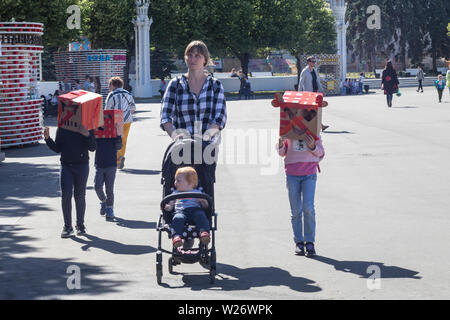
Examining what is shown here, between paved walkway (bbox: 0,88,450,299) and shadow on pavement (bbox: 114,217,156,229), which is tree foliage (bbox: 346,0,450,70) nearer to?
paved walkway (bbox: 0,88,450,299)

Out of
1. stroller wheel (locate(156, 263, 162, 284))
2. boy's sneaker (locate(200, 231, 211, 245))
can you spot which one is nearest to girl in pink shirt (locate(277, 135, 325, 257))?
boy's sneaker (locate(200, 231, 211, 245))

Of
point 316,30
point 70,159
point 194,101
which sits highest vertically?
point 316,30

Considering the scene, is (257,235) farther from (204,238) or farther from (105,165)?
(105,165)

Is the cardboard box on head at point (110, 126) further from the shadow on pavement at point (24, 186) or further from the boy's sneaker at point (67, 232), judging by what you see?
the boy's sneaker at point (67, 232)

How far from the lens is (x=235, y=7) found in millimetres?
65750

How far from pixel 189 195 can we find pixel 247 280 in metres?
0.90

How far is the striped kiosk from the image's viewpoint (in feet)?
68.3

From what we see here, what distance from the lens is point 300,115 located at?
7.76m

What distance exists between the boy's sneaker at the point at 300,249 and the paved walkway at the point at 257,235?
0.08m

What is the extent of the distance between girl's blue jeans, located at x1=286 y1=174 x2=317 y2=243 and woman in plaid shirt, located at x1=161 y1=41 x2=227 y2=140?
1.02m

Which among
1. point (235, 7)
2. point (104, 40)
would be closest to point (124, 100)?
point (104, 40)

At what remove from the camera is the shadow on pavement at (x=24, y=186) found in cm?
1127

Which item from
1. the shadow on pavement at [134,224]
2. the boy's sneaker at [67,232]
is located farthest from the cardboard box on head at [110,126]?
the boy's sneaker at [67,232]

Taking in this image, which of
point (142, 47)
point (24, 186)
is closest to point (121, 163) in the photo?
point (24, 186)
